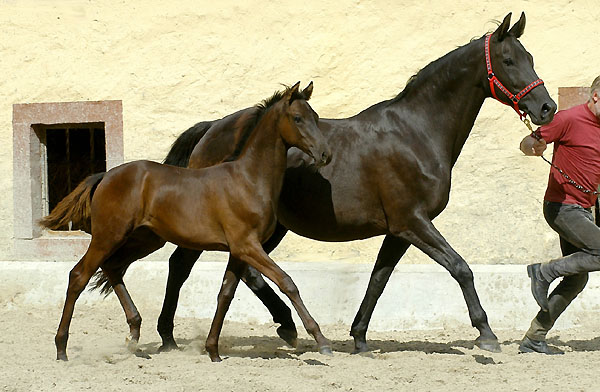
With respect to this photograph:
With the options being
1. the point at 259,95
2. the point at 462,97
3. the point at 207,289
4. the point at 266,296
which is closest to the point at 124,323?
the point at 207,289

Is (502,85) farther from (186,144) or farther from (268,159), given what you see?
(186,144)

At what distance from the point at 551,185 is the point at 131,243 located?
2.89 metres

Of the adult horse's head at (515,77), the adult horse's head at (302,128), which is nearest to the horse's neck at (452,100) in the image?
the adult horse's head at (515,77)

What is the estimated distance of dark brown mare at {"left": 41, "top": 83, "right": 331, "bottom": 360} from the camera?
17.4ft

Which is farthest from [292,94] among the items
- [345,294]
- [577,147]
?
[345,294]

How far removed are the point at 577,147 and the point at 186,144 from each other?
115 inches

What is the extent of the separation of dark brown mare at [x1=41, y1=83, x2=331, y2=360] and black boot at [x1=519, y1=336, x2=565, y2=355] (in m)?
1.56

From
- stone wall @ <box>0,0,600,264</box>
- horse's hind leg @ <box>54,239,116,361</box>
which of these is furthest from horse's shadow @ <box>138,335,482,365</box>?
stone wall @ <box>0,0,600,264</box>

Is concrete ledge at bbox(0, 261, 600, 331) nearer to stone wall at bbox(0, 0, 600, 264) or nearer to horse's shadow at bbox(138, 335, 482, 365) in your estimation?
horse's shadow at bbox(138, 335, 482, 365)

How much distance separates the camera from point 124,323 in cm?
750

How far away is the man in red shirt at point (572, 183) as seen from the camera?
219 inches

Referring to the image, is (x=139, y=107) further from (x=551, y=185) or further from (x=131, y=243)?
(x=551, y=185)

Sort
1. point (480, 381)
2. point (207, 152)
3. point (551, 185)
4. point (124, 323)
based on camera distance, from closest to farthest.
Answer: point (480, 381) < point (551, 185) < point (207, 152) < point (124, 323)

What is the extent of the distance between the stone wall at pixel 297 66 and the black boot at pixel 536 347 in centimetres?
260
